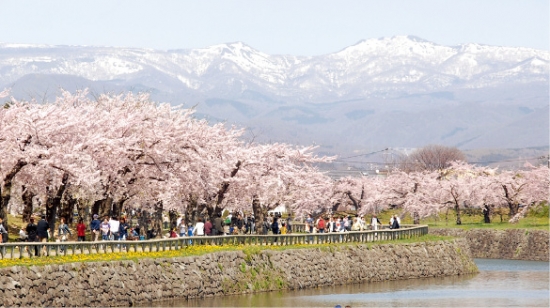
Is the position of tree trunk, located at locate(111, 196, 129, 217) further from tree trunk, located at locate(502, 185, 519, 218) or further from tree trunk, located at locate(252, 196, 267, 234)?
tree trunk, located at locate(502, 185, 519, 218)

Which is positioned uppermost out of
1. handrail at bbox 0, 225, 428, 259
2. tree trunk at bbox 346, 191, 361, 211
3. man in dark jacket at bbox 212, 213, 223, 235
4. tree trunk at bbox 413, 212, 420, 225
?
tree trunk at bbox 346, 191, 361, 211

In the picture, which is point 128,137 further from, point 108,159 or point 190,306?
point 190,306

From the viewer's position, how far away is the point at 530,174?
116812 millimetres

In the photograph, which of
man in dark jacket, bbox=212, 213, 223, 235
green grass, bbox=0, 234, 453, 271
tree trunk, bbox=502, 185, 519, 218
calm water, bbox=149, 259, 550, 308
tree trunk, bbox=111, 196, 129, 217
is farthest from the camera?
tree trunk, bbox=502, 185, 519, 218

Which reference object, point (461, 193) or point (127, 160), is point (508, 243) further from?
point (127, 160)

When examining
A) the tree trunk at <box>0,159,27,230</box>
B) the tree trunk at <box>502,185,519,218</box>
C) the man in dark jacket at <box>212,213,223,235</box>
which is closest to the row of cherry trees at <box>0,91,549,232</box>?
the tree trunk at <box>0,159,27,230</box>

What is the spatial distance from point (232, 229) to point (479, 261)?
2985cm

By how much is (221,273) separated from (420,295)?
1075 centimetres

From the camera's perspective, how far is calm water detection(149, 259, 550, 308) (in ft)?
164

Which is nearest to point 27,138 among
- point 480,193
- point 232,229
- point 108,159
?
point 108,159

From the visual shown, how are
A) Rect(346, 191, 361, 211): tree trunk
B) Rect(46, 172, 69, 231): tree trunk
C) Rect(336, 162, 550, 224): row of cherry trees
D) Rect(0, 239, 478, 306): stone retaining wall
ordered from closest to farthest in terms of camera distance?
1. Rect(0, 239, 478, 306): stone retaining wall
2. Rect(46, 172, 69, 231): tree trunk
3. Rect(336, 162, 550, 224): row of cherry trees
4. Rect(346, 191, 361, 211): tree trunk

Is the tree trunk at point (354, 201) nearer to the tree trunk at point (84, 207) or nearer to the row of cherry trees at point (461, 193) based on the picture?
the row of cherry trees at point (461, 193)

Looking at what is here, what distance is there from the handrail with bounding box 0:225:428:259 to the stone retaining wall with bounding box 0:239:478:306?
1606mm

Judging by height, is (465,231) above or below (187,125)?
below
